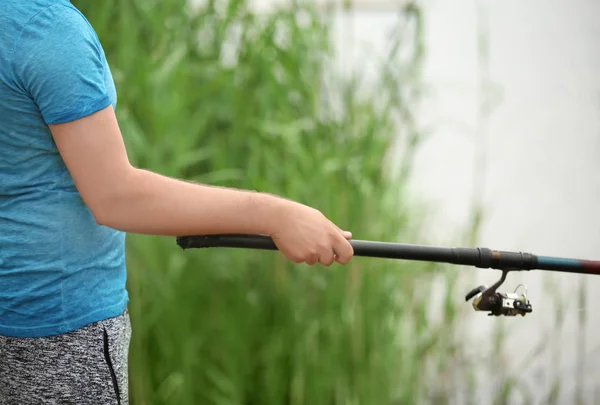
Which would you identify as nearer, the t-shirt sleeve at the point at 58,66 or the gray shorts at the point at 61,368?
the t-shirt sleeve at the point at 58,66

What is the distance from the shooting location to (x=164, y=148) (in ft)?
6.84

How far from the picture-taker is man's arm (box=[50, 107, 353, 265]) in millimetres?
867

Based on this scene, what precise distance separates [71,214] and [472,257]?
568 mm

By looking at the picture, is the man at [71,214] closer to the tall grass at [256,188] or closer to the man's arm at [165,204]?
the man's arm at [165,204]

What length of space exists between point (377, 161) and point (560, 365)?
3.55 ft

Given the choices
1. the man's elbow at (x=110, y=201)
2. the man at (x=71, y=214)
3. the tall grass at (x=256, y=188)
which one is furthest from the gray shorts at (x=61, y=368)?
the tall grass at (x=256, y=188)

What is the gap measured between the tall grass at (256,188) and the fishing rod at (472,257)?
95 cm

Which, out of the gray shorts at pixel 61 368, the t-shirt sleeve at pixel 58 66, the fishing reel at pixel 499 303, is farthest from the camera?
the fishing reel at pixel 499 303

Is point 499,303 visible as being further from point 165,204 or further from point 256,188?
point 256,188

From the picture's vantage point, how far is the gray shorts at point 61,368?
95 cm

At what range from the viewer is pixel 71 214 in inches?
37.2

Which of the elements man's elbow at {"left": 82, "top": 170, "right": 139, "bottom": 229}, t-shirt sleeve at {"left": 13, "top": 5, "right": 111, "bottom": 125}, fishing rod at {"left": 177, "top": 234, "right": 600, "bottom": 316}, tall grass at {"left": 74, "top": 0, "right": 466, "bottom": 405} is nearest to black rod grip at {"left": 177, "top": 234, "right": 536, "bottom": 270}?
fishing rod at {"left": 177, "top": 234, "right": 600, "bottom": 316}

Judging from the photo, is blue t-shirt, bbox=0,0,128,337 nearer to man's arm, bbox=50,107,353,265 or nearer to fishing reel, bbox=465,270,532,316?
man's arm, bbox=50,107,353,265

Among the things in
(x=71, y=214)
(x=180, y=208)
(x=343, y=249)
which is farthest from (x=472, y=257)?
(x=71, y=214)
